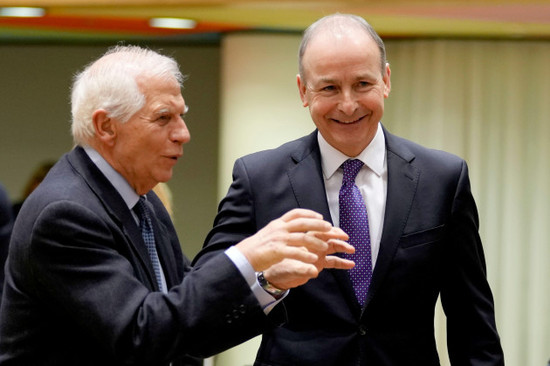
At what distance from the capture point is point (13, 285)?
226 centimetres

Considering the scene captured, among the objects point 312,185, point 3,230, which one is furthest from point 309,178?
point 3,230

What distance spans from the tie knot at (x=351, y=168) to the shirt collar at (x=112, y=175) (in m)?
0.62

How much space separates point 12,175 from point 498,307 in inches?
187

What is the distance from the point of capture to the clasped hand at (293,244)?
2.18m

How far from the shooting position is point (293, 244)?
219 cm

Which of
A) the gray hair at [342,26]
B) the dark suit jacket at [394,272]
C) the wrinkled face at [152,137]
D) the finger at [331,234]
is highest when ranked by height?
the gray hair at [342,26]

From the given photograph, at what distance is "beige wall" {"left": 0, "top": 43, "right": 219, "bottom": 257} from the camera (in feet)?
28.7

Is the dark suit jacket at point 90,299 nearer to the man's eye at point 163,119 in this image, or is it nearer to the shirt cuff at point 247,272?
the shirt cuff at point 247,272

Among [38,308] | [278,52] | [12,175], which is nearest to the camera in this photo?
[38,308]

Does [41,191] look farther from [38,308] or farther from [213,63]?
[213,63]

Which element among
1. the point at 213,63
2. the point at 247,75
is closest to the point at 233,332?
the point at 247,75

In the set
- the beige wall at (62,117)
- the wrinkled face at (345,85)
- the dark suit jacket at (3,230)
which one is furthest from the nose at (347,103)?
the beige wall at (62,117)

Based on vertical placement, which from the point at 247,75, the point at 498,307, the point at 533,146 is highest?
the point at 247,75

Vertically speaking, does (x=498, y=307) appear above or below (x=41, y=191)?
below
